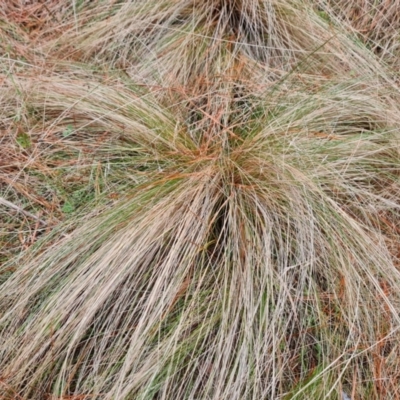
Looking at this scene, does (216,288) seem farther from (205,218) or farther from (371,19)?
(371,19)

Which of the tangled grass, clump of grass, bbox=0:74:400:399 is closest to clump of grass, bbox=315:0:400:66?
the tangled grass

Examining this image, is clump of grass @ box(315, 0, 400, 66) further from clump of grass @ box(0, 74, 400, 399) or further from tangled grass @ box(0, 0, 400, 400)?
clump of grass @ box(0, 74, 400, 399)

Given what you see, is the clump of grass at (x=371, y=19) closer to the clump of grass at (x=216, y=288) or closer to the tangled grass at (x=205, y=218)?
the tangled grass at (x=205, y=218)

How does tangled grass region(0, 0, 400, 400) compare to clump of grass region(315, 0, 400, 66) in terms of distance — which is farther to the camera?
clump of grass region(315, 0, 400, 66)

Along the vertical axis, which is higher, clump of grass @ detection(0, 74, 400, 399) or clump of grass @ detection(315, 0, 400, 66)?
clump of grass @ detection(315, 0, 400, 66)

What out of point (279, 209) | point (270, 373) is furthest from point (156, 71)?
point (270, 373)

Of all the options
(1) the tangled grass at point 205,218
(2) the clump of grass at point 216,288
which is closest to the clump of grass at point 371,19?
(1) the tangled grass at point 205,218

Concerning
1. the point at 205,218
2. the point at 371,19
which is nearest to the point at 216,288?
the point at 205,218

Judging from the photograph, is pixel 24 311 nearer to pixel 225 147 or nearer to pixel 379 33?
pixel 225 147
